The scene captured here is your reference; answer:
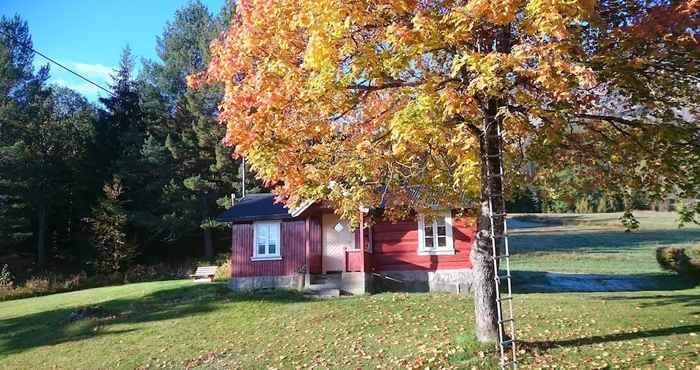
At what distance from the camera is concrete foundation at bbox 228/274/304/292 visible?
20.6 meters

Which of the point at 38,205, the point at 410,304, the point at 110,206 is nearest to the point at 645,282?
the point at 410,304

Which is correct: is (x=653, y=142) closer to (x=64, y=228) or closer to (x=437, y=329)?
(x=437, y=329)

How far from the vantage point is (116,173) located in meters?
38.8

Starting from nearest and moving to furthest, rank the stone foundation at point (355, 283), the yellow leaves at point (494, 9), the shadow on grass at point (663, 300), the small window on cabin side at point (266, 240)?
the yellow leaves at point (494, 9) < the shadow on grass at point (663, 300) < the stone foundation at point (355, 283) < the small window on cabin side at point (266, 240)

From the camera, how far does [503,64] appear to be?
20.5 feet

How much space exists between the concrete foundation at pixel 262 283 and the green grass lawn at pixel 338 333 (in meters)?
0.53

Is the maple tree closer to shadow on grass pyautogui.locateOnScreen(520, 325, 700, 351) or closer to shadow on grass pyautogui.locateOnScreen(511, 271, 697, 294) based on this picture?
shadow on grass pyautogui.locateOnScreen(520, 325, 700, 351)

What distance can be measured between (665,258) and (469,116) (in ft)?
62.8

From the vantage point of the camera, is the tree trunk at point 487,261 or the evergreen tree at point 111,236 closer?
the tree trunk at point 487,261

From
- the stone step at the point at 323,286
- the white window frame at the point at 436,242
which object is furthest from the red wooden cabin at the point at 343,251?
the stone step at the point at 323,286

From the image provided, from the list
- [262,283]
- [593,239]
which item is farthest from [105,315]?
[593,239]

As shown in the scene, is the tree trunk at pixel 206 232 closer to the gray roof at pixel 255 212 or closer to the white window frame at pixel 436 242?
the gray roof at pixel 255 212

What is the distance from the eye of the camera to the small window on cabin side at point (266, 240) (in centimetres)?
2114

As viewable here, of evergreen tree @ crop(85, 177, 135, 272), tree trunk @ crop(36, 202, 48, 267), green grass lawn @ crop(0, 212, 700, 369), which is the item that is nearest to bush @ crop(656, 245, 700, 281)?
green grass lawn @ crop(0, 212, 700, 369)
